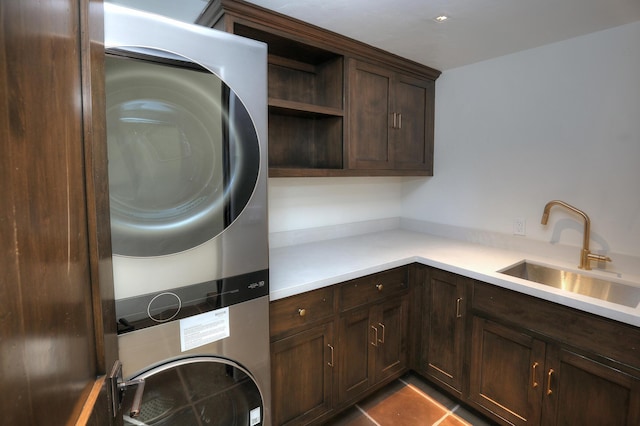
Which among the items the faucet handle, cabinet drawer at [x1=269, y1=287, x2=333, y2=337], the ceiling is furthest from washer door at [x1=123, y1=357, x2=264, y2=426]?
the faucet handle

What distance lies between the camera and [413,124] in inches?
93.6

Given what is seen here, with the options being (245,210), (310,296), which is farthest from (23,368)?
(310,296)

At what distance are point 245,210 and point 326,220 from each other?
4.32 ft

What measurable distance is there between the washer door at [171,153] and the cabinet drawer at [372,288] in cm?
85

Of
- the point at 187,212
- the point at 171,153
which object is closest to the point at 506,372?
the point at 187,212

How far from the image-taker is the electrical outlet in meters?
2.08

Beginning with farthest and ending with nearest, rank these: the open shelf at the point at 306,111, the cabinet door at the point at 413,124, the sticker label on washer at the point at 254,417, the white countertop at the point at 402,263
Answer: the cabinet door at the point at 413,124 < the open shelf at the point at 306,111 < the white countertop at the point at 402,263 < the sticker label on washer at the point at 254,417

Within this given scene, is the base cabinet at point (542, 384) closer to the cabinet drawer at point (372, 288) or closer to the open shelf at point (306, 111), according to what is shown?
the cabinet drawer at point (372, 288)

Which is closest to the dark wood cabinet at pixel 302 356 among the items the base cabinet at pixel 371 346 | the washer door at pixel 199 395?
the base cabinet at pixel 371 346

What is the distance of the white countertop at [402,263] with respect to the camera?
139cm

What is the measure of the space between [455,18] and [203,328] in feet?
6.02

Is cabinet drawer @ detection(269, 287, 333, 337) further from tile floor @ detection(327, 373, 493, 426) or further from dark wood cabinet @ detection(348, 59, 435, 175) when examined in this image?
dark wood cabinet @ detection(348, 59, 435, 175)

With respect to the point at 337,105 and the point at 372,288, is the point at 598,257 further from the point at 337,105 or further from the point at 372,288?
the point at 337,105

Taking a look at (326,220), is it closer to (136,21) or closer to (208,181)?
(208,181)
